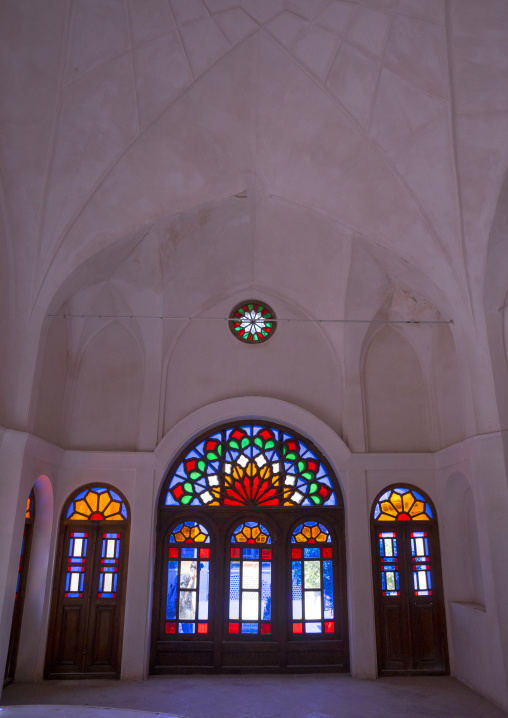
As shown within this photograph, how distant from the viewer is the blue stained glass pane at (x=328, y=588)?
954 cm

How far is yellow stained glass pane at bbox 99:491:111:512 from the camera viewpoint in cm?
966

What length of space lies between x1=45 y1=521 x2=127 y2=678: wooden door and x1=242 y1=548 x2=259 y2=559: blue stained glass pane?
79.3 inches

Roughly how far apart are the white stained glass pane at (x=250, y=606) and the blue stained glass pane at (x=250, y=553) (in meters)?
0.57

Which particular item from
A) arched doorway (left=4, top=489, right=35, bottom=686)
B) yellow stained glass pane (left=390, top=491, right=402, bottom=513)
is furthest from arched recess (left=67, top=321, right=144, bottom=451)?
yellow stained glass pane (left=390, top=491, right=402, bottom=513)

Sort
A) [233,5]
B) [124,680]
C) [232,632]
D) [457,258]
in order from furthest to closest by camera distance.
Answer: [232,632]
[124,680]
[457,258]
[233,5]

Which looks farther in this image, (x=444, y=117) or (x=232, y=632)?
(x=232, y=632)

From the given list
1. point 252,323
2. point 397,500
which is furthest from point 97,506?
point 397,500

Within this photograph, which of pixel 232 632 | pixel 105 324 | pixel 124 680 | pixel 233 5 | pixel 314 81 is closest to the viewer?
pixel 233 5

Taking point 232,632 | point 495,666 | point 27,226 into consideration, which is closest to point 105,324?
point 27,226

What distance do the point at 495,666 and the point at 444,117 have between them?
7.03 metres

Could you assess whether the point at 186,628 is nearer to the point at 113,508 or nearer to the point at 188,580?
the point at 188,580

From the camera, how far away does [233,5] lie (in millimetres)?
7109

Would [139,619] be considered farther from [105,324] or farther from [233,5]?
[233,5]

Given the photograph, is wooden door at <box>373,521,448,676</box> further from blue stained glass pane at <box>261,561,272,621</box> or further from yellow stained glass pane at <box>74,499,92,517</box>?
yellow stained glass pane at <box>74,499,92,517</box>
